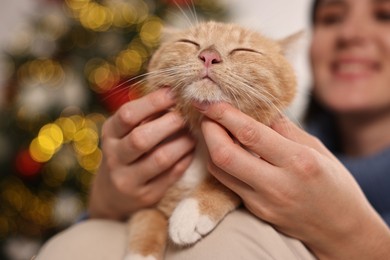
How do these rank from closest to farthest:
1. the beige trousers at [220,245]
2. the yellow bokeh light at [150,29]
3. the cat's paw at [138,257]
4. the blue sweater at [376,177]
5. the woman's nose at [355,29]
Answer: the beige trousers at [220,245] < the cat's paw at [138,257] < the blue sweater at [376,177] < the woman's nose at [355,29] < the yellow bokeh light at [150,29]

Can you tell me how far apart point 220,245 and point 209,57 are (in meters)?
0.36

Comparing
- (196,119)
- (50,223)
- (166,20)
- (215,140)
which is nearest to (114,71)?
(166,20)

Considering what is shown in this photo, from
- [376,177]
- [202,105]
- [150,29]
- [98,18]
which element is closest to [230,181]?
[202,105]

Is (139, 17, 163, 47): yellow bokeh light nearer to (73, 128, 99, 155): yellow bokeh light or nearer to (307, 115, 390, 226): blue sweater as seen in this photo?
(73, 128, 99, 155): yellow bokeh light

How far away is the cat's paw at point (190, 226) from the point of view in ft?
2.70

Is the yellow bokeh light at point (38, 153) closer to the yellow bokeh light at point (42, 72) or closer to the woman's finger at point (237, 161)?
the yellow bokeh light at point (42, 72)

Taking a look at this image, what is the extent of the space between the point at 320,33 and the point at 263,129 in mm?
1005

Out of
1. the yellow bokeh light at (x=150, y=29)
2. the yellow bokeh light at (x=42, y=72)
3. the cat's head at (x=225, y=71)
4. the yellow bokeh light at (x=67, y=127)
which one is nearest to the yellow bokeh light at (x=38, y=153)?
the yellow bokeh light at (x=67, y=127)

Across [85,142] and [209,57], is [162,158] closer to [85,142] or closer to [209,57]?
[209,57]

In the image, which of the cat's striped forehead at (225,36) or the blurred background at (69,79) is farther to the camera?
the blurred background at (69,79)

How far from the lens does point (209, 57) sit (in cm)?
83

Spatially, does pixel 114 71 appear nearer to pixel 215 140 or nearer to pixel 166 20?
pixel 166 20

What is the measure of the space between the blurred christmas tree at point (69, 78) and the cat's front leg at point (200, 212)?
1.28 m

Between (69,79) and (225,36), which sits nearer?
(225,36)
